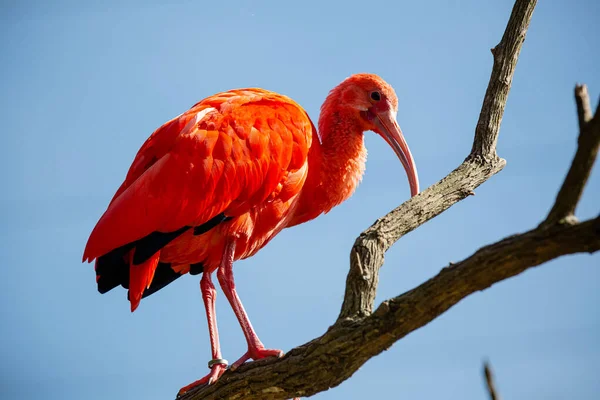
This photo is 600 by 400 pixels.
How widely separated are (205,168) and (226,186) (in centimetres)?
21

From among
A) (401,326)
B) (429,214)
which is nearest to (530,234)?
(401,326)

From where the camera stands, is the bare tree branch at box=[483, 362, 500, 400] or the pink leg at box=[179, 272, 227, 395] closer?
the bare tree branch at box=[483, 362, 500, 400]

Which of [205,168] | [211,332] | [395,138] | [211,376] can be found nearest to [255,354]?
[211,376]

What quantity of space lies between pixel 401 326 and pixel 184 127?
2.55 m

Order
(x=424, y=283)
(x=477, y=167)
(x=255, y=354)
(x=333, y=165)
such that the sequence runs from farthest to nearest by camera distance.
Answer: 1. (x=333, y=165)
2. (x=255, y=354)
3. (x=477, y=167)
4. (x=424, y=283)

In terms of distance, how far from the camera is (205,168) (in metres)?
5.82

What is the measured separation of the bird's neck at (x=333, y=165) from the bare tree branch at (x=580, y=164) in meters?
3.31

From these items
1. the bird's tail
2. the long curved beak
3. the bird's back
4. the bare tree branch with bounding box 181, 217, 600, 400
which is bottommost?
the bare tree branch with bounding box 181, 217, 600, 400

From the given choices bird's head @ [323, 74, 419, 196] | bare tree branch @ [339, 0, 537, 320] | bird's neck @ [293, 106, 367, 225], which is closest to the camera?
bare tree branch @ [339, 0, 537, 320]

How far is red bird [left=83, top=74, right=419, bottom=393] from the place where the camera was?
5.75 m

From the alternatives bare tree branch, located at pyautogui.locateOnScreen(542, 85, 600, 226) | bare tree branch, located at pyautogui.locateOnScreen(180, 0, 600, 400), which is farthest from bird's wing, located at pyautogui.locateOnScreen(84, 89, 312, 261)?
bare tree branch, located at pyautogui.locateOnScreen(542, 85, 600, 226)

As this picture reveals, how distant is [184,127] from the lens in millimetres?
5984

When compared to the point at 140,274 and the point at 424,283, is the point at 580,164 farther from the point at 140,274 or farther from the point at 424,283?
the point at 140,274

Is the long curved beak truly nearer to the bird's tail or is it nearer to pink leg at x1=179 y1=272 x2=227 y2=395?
pink leg at x1=179 y1=272 x2=227 y2=395
